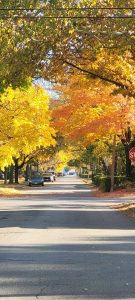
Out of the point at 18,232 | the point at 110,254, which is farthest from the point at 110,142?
the point at 110,254

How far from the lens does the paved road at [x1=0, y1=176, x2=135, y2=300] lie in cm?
754

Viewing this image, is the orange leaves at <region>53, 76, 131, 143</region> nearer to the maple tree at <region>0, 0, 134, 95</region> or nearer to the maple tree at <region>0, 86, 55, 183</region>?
the maple tree at <region>0, 86, 55, 183</region>

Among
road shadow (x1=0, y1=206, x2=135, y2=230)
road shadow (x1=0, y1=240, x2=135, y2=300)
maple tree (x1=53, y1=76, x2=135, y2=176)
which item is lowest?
road shadow (x1=0, y1=240, x2=135, y2=300)

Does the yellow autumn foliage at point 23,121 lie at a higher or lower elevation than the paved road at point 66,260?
higher

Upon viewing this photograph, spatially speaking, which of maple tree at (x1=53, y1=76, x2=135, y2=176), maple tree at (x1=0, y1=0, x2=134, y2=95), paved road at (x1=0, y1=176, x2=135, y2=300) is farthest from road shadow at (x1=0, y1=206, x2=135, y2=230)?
maple tree at (x1=53, y1=76, x2=135, y2=176)

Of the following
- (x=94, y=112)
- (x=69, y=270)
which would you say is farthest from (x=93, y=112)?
(x=69, y=270)

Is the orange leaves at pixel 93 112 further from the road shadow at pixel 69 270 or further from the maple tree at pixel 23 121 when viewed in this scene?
the road shadow at pixel 69 270

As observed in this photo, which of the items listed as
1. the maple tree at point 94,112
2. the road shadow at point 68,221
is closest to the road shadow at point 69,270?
the road shadow at point 68,221

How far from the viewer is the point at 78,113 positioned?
34906 mm

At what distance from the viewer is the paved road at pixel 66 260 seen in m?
7.54

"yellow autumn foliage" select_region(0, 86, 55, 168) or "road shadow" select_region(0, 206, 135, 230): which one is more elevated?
"yellow autumn foliage" select_region(0, 86, 55, 168)

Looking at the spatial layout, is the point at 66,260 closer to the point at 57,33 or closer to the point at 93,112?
the point at 57,33

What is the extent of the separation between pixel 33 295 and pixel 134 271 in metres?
2.35

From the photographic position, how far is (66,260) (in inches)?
399
